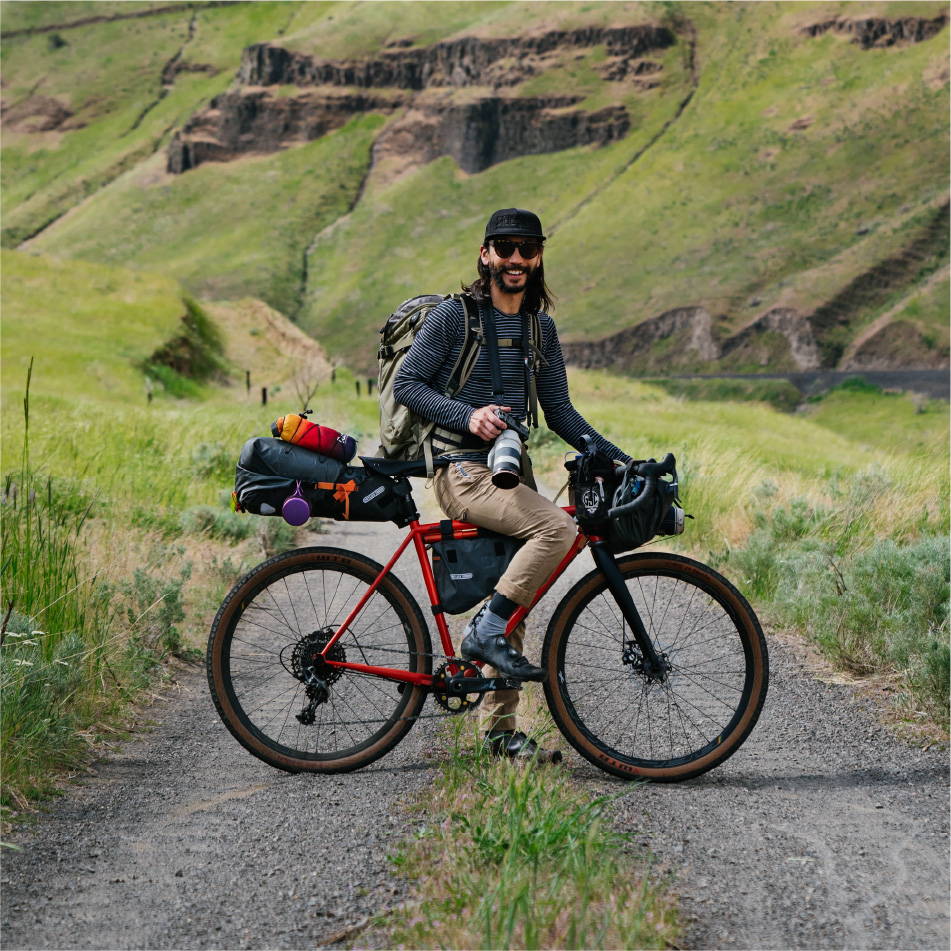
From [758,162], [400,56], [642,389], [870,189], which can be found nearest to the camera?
[642,389]

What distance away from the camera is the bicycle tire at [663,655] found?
181 inches

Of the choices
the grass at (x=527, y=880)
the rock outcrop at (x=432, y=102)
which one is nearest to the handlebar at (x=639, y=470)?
the grass at (x=527, y=880)

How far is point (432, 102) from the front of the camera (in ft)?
525

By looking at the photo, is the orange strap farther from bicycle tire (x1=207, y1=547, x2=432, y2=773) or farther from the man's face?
the man's face

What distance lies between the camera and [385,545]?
11.5 meters

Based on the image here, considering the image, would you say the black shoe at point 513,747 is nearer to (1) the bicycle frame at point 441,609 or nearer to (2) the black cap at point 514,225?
(1) the bicycle frame at point 441,609

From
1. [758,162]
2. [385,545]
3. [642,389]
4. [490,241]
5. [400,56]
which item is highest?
[400,56]

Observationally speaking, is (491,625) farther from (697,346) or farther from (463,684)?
(697,346)

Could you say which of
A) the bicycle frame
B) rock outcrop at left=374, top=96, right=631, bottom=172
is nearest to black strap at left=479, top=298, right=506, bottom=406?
the bicycle frame

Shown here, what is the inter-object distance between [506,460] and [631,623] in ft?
3.13

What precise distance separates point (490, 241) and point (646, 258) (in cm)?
11341

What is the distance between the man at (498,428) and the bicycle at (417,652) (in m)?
0.11

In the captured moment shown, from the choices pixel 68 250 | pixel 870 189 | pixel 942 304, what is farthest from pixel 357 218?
pixel 942 304

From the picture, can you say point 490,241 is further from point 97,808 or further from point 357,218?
point 357,218
